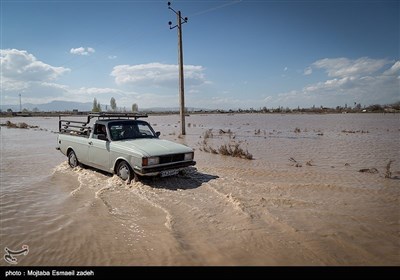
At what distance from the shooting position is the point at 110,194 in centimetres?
645

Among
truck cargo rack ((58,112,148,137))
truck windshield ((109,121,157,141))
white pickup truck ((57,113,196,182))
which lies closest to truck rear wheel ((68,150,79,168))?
white pickup truck ((57,113,196,182))

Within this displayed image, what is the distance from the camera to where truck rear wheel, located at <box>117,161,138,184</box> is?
697 centimetres

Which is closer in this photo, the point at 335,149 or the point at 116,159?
the point at 116,159

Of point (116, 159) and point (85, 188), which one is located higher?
point (116, 159)

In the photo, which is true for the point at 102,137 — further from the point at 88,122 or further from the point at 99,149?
the point at 88,122

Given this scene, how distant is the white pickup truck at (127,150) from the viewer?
6693 mm

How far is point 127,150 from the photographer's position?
22.7 ft

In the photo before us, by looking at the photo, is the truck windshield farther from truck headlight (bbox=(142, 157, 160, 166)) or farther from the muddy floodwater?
truck headlight (bbox=(142, 157, 160, 166))

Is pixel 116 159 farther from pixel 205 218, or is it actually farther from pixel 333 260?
pixel 333 260

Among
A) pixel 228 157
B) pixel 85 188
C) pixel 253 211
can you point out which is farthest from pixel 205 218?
pixel 228 157

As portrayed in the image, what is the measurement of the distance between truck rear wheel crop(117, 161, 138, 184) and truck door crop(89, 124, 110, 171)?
0.49m

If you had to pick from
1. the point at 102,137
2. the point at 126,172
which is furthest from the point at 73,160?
the point at 126,172

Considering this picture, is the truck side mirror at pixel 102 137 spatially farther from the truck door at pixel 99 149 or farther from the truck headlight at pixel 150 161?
the truck headlight at pixel 150 161

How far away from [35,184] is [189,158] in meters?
4.48
